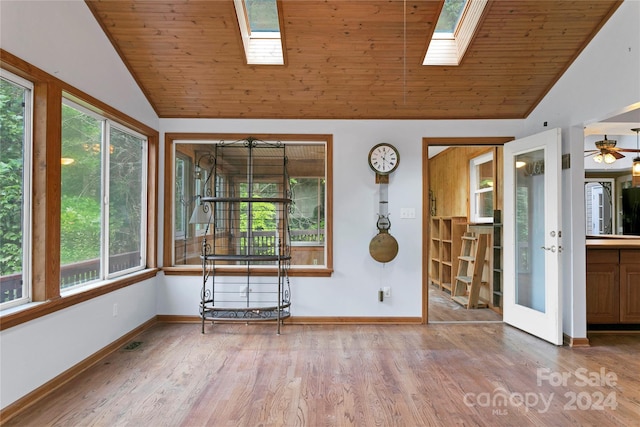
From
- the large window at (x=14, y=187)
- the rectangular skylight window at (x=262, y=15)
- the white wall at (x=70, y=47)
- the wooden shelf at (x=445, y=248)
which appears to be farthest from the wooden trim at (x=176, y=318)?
the wooden shelf at (x=445, y=248)

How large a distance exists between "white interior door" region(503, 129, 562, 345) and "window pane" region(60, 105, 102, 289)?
13.6 feet

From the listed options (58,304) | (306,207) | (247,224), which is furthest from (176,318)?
(306,207)

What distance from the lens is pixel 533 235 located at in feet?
12.2

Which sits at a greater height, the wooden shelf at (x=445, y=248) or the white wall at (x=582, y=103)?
the white wall at (x=582, y=103)

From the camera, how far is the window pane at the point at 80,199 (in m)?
2.70

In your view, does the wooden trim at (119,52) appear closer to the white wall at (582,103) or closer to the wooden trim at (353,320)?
the wooden trim at (353,320)

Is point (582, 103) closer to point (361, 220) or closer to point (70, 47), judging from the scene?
point (361, 220)

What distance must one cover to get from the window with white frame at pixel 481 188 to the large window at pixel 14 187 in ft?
16.6

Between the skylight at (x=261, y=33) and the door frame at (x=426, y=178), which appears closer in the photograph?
the skylight at (x=261, y=33)

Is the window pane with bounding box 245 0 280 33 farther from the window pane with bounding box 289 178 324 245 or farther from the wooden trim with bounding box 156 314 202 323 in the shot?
the wooden trim with bounding box 156 314 202 323

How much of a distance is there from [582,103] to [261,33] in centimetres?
307

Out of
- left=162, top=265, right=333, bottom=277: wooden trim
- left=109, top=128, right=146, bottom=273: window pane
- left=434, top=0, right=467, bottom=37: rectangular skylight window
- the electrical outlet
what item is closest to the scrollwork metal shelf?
left=162, top=265, right=333, bottom=277: wooden trim

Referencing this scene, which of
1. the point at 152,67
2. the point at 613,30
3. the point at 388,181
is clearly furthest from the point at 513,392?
the point at 152,67

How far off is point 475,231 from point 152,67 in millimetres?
4620
